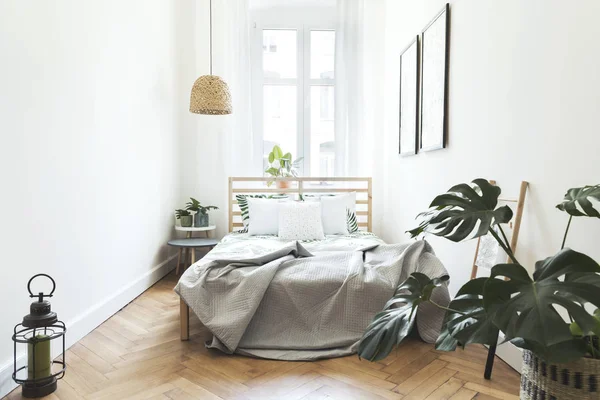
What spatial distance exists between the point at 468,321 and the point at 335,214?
8.84ft

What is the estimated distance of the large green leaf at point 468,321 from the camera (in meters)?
1.06

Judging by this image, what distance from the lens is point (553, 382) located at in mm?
1219

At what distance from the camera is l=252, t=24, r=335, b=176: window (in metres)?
4.77

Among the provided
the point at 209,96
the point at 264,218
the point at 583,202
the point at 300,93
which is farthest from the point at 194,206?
the point at 583,202

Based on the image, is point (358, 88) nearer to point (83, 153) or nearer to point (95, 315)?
point (83, 153)

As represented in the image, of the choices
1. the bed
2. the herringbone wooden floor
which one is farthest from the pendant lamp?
the herringbone wooden floor

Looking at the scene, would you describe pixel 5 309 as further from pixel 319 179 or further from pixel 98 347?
pixel 319 179

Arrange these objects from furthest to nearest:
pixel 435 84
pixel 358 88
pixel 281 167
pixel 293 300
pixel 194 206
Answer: pixel 358 88, pixel 281 167, pixel 194 206, pixel 435 84, pixel 293 300

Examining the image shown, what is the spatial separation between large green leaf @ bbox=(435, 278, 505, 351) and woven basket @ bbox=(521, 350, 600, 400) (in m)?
0.22

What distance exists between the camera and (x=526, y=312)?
0.94 metres

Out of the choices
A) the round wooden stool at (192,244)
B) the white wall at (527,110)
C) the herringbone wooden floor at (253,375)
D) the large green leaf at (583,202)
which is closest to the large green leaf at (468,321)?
the large green leaf at (583,202)

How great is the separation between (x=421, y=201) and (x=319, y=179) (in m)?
1.45

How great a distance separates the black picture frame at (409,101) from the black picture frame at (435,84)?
0.33ft

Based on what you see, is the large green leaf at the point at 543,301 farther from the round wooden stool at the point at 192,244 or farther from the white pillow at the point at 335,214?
the round wooden stool at the point at 192,244
